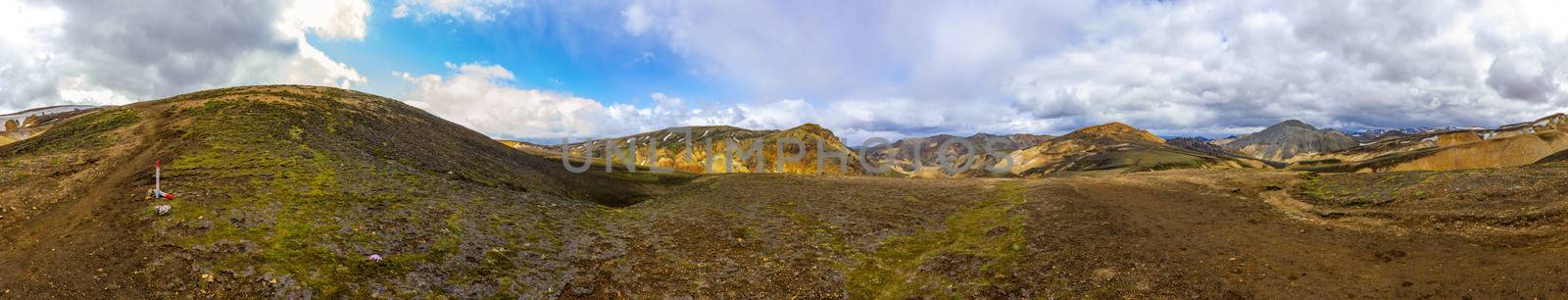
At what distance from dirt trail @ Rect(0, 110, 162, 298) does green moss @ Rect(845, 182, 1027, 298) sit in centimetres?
1994

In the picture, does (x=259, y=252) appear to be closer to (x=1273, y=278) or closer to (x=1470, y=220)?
(x=1273, y=278)

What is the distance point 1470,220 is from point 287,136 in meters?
56.0

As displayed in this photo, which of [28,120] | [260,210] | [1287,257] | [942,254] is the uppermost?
[28,120]

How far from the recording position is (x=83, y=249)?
16.8 m

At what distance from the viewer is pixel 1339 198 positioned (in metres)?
32.0

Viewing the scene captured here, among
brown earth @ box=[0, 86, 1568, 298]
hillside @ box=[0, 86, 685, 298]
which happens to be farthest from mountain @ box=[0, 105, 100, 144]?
brown earth @ box=[0, 86, 1568, 298]

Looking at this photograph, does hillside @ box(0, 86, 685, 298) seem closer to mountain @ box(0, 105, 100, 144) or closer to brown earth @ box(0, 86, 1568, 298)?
brown earth @ box(0, 86, 1568, 298)

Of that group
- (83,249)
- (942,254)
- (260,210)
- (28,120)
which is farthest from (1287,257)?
(28,120)

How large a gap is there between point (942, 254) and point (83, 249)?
27.1 m

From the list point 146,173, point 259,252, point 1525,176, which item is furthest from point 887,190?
point 146,173

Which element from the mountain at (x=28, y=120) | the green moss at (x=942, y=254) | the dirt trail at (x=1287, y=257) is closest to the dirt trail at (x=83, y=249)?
the green moss at (x=942, y=254)

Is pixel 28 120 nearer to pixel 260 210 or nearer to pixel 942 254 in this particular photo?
pixel 260 210

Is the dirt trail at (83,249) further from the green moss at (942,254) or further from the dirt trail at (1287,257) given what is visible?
the dirt trail at (1287,257)

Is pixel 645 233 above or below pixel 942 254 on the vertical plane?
above
